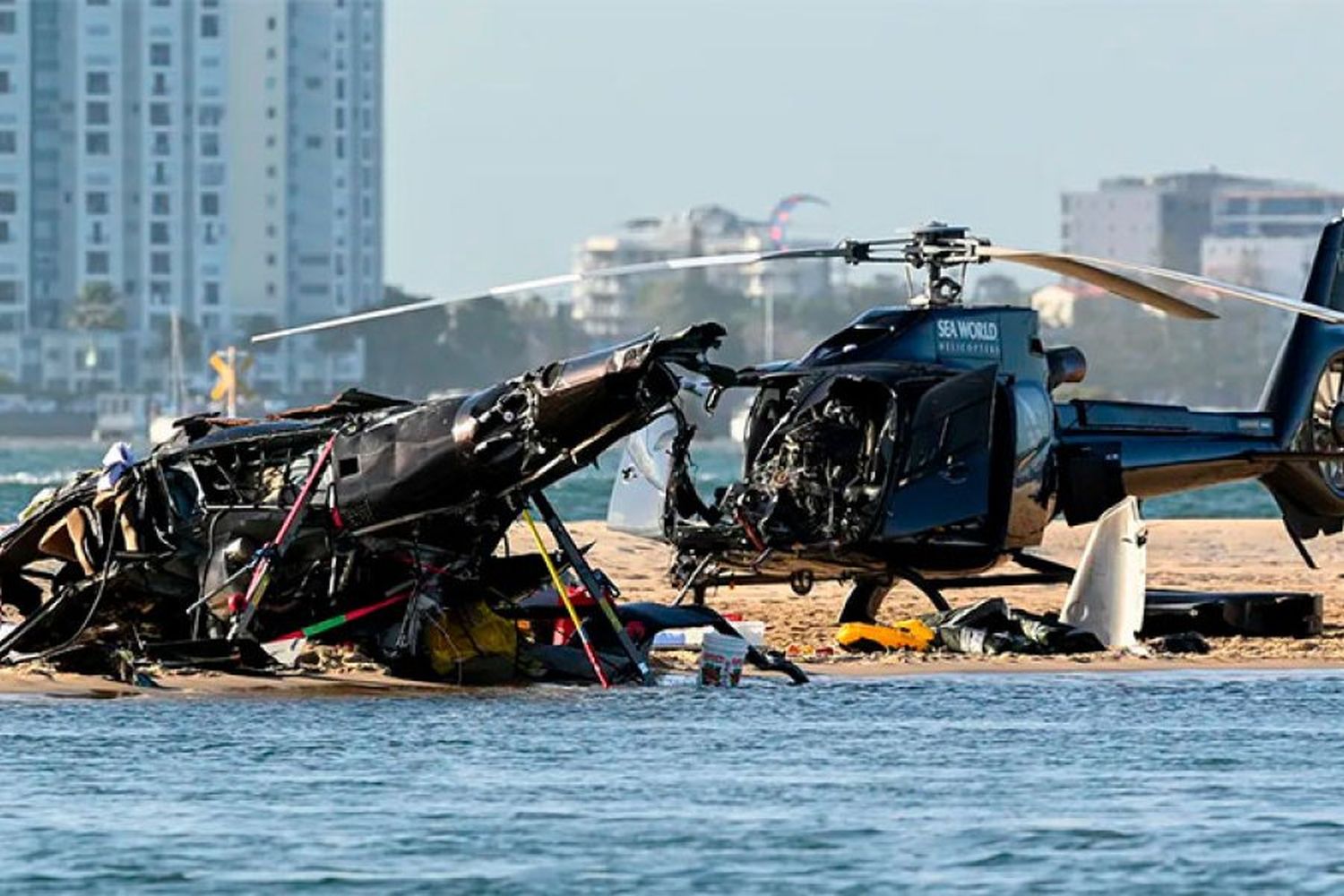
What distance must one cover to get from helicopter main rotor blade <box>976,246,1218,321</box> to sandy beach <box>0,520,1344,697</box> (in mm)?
3023

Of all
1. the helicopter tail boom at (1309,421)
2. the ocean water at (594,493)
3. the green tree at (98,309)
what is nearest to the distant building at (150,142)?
the green tree at (98,309)

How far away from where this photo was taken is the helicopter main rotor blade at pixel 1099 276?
2347 centimetres

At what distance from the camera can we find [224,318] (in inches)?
7825

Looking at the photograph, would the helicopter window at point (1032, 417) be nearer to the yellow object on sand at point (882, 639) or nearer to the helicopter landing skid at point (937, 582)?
the helicopter landing skid at point (937, 582)

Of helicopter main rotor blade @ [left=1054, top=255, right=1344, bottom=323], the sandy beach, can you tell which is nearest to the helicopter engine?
the sandy beach

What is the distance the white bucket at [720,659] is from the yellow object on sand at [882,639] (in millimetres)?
2910

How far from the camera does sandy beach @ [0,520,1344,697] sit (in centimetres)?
2312

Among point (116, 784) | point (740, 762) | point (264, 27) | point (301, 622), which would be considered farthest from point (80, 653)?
point (264, 27)

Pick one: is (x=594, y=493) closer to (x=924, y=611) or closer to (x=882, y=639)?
(x=924, y=611)

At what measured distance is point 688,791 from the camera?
18750 millimetres

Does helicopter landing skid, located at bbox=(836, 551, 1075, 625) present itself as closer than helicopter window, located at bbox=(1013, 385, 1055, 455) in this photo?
No

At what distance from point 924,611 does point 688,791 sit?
479 inches

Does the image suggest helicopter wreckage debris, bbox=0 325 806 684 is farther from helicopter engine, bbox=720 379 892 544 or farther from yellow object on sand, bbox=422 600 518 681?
helicopter engine, bbox=720 379 892 544

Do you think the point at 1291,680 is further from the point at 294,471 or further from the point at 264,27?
the point at 264,27
